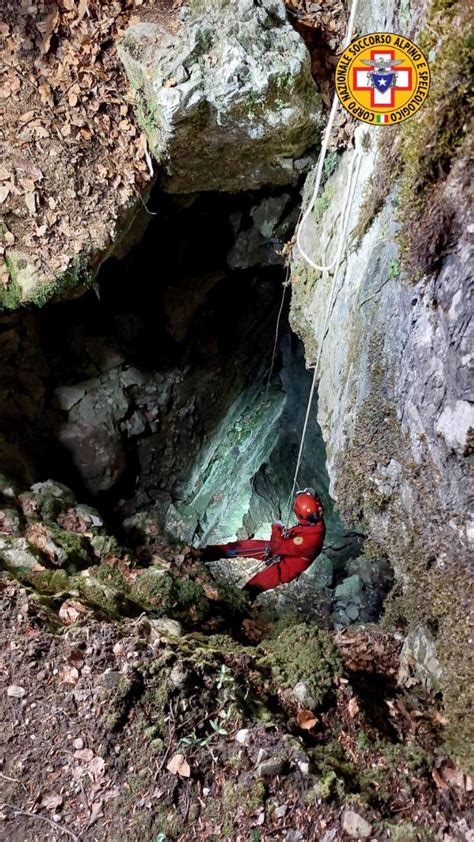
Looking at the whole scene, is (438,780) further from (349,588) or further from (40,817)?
(349,588)

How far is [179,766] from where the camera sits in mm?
2201

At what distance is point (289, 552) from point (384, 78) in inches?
210

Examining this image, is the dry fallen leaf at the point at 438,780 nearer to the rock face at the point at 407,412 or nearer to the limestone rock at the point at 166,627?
the rock face at the point at 407,412

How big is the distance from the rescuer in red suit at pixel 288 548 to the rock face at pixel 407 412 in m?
2.88

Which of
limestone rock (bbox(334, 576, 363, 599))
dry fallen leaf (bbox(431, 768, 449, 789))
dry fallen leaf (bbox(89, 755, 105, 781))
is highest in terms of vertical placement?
dry fallen leaf (bbox(431, 768, 449, 789))

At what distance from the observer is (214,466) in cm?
835

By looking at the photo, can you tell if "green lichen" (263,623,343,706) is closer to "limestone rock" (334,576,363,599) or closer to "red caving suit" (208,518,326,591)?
"red caving suit" (208,518,326,591)

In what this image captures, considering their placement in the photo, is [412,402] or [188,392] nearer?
[412,402]

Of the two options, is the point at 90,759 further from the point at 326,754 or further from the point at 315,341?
the point at 315,341

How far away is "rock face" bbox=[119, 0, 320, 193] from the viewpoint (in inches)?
125

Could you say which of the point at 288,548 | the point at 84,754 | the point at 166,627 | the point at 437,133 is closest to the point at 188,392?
the point at 288,548

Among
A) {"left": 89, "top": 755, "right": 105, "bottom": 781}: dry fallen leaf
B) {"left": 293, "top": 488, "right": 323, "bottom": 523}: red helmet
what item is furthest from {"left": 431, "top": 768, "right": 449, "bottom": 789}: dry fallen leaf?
{"left": 293, "top": 488, "right": 323, "bottom": 523}: red helmet

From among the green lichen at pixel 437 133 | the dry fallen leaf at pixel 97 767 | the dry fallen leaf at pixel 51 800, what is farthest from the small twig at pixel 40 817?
the green lichen at pixel 437 133

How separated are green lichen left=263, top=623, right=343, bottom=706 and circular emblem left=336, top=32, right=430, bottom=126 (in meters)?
2.79
